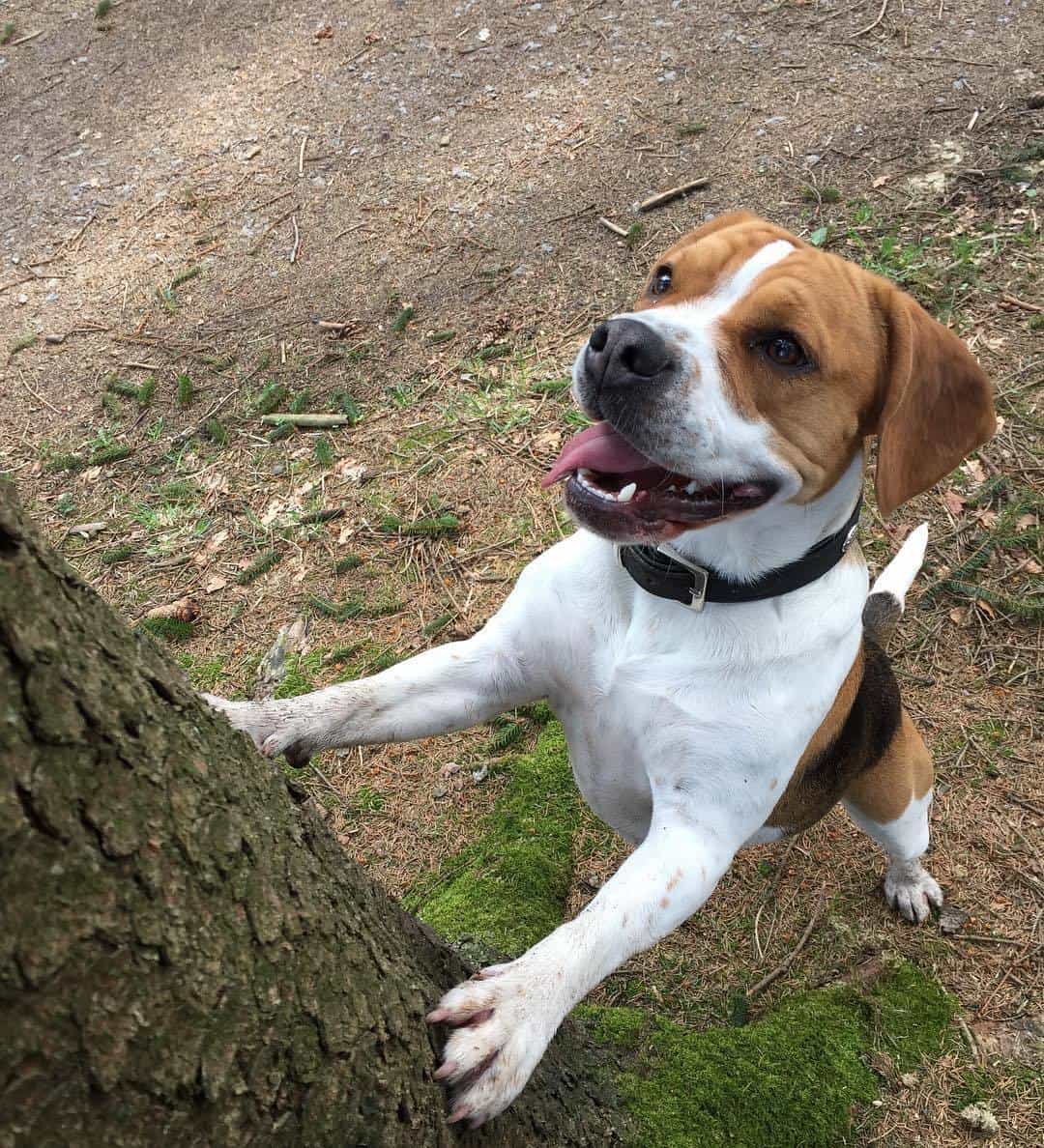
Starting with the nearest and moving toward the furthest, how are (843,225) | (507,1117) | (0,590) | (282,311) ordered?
(0,590) → (507,1117) → (843,225) → (282,311)

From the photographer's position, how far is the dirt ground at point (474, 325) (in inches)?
153

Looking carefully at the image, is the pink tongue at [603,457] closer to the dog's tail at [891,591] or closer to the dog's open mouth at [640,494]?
the dog's open mouth at [640,494]

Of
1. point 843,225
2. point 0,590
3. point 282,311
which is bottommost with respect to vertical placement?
point 843,225

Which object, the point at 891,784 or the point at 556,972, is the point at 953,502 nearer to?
the point at 891,784

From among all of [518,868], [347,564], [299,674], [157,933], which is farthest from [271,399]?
[157,933]

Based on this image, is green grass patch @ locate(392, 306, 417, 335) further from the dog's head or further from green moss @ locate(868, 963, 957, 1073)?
green moss @ locate(868, 963, 957, 1073)

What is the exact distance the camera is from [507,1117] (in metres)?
2.05

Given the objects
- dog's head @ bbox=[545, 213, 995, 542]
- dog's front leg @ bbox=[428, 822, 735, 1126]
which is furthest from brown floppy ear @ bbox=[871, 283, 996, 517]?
dog's front leg @ bbox=[428, 822, 735, 1126]

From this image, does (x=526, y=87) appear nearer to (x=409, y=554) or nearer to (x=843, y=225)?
(x=843, y=225)

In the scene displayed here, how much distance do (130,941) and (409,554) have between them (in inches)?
145

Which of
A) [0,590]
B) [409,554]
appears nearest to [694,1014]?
[409,554]

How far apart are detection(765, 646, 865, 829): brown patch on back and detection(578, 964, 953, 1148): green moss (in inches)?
27.3

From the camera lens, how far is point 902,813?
339cm

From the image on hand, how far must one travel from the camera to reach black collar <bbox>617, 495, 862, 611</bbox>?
2658mm
